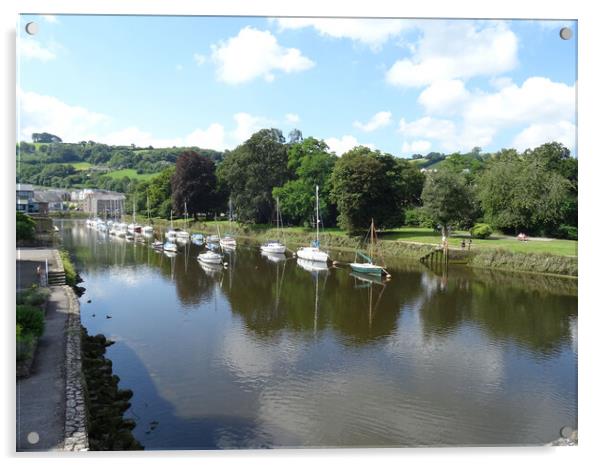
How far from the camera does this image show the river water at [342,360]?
8.49 m

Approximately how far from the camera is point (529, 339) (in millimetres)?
14000

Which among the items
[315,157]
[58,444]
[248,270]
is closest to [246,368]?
[58,444]

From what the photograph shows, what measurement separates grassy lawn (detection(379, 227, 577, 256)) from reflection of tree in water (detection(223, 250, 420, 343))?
5.65m

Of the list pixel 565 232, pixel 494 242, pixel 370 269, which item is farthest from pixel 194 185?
pixel 565 232

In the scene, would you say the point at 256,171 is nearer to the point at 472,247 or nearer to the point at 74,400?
the point at 472,247

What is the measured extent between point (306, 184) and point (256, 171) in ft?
19.4

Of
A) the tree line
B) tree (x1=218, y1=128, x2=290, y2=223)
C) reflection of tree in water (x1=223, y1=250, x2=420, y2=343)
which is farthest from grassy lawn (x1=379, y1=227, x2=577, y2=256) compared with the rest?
tree (x1=218, y1=128, x2=290, y2=223)

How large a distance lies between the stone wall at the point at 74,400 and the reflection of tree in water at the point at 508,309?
9510mm

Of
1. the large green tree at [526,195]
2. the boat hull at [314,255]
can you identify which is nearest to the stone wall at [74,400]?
the boat hull at [314,255]

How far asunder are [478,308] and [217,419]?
12.2 metres

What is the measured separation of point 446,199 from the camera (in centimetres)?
3322

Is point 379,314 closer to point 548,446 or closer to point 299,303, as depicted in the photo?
point 299,303

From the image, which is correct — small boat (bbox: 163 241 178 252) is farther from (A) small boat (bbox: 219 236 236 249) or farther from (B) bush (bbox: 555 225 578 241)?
(B) bush (bbox: 555 225 578 241)

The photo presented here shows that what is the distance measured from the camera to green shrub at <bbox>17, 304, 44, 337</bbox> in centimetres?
920
